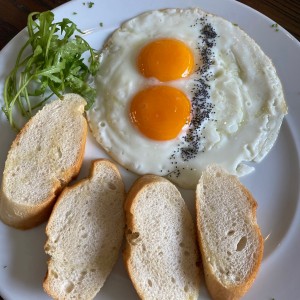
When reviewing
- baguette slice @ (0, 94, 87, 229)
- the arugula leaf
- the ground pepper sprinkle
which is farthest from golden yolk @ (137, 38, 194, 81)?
baguette slice @ (0, 94, 87, 229)

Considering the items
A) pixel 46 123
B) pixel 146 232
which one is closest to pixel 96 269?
pixel 146 232

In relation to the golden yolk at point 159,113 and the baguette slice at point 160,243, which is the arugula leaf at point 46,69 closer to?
the golden yolk at point 159,113

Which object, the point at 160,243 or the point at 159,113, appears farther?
the point at 159,113

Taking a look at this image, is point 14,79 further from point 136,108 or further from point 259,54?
point 259,54

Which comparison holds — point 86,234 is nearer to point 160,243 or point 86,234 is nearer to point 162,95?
point 160,243

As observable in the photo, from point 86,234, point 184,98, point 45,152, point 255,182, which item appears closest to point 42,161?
point 45,152

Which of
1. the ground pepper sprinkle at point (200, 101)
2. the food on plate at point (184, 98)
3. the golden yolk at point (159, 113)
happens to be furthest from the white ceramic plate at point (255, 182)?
the golden yolk at point (159, 113)
